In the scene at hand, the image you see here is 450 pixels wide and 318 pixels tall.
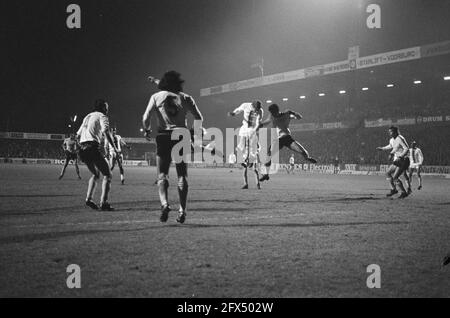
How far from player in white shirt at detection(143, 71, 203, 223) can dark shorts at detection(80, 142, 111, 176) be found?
2.13 meters

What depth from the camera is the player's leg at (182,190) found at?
7.04m

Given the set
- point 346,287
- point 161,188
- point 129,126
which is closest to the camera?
point 346,287

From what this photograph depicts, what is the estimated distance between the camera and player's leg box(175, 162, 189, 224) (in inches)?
277

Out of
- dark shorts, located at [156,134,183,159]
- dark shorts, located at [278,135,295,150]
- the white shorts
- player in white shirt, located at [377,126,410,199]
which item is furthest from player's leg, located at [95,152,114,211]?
player in white shirt, located at [377,126,410,199]

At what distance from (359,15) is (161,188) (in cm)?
3083

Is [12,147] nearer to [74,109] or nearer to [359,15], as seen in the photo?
[74,109]

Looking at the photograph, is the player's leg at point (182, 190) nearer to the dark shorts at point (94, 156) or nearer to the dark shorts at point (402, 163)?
the dark shorts at point (94, 156)

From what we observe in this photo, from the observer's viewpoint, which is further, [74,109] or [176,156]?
[74,109]

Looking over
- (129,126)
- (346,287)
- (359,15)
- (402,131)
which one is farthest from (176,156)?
(129,126)

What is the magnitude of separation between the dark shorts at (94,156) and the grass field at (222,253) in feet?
3.17

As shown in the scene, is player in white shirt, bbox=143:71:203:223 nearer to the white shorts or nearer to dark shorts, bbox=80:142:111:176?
dark shorts, bbox=80:142:111:176

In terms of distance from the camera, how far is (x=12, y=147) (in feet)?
196

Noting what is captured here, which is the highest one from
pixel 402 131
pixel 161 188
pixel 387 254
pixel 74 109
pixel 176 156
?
pixel 74 109

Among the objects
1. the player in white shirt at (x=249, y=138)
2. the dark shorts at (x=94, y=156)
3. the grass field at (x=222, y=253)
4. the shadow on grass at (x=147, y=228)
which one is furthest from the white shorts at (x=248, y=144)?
the shadow on grass at (x=147, y=228)
